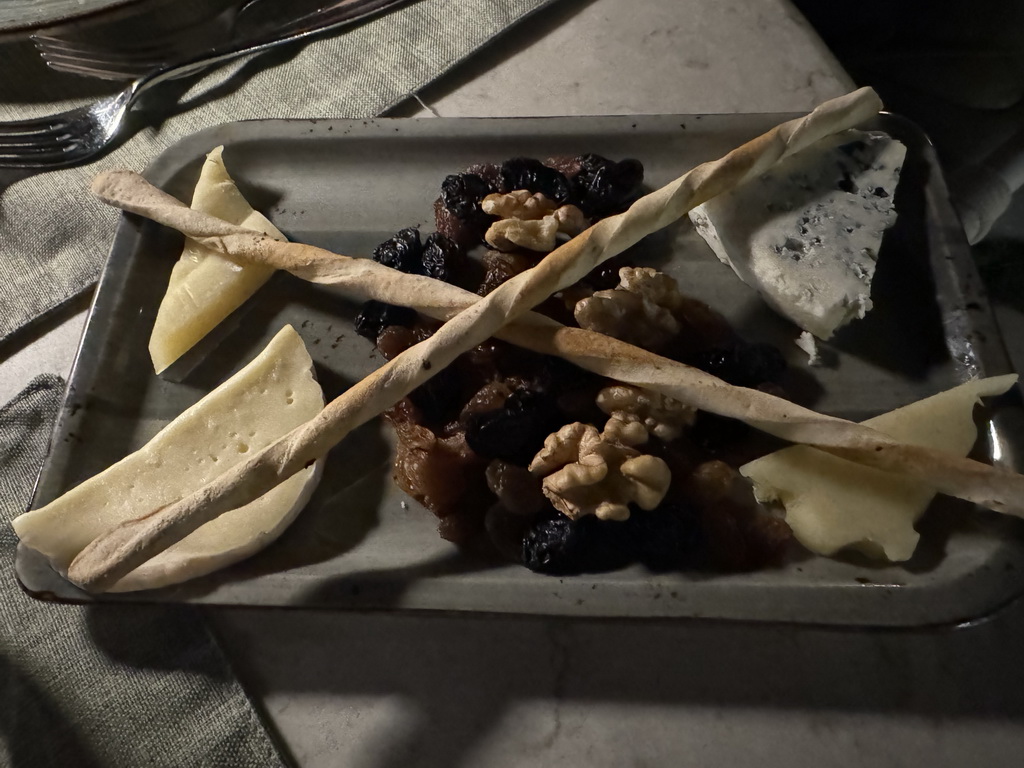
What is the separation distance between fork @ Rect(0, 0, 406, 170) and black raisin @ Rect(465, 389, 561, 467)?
2.93 feet

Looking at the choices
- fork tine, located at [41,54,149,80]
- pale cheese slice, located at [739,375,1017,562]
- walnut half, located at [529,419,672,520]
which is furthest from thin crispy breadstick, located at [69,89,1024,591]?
fork tine, located at [41,54,149,80]

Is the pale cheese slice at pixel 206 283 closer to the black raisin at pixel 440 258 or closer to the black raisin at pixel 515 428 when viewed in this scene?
the black raisin at pixel 440 258

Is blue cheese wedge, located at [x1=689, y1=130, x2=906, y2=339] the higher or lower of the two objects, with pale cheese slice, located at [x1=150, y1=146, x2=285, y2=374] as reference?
lower

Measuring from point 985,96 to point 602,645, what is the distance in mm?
1432

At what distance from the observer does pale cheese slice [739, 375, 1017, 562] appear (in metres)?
0.69

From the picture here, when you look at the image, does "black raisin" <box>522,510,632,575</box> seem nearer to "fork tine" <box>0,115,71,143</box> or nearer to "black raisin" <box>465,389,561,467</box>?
"black raisin" <box>465,389,561,467</box>

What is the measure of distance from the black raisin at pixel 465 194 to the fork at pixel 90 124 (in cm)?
55

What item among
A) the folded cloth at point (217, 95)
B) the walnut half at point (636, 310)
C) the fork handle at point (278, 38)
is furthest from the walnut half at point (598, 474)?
the fork handle at point (278, 38)

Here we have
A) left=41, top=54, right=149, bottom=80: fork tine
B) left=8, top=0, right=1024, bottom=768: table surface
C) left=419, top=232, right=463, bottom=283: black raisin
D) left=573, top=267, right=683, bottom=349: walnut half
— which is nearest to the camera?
left=8, top=0, right=1024, bottom=768: table surface

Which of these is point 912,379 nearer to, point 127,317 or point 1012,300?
point 1012,300

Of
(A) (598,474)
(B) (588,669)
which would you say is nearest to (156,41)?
(A) (598,474)

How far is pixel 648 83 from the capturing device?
1.21 meters

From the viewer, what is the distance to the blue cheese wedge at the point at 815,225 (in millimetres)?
842

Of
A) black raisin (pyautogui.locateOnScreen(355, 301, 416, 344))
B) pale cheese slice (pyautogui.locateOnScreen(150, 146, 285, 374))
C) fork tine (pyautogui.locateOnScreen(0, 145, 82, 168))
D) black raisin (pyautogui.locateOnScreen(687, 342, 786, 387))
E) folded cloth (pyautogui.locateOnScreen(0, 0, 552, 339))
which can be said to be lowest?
black raisin (pyautogui.locateOnScreen(687, 342, 786, 387))
